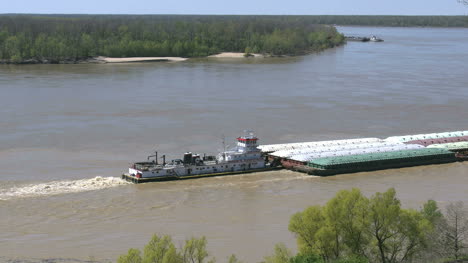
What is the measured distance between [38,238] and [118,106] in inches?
991

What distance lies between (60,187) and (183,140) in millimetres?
9750

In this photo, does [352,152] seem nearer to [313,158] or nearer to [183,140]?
[313,158]

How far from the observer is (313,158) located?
31.4m

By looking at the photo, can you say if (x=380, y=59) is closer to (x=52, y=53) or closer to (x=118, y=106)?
(x=52, y=53)

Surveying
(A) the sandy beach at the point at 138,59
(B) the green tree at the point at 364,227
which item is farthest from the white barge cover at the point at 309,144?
(A) the sandy beach at the point at 138,59

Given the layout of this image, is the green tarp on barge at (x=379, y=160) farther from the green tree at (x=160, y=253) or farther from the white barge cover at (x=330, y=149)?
the green tree at (x=160, y=253)

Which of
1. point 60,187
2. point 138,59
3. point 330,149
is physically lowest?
point 60,187

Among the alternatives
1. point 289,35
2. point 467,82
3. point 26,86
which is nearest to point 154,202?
point 26,86

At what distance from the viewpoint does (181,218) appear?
23.3 m

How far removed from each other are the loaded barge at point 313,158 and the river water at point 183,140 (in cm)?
62

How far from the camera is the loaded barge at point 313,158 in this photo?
29.0m

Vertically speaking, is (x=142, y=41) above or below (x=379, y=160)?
above

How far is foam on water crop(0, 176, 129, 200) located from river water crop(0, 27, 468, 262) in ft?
0.25

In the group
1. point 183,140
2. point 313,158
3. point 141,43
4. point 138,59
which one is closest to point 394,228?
point 313,158
